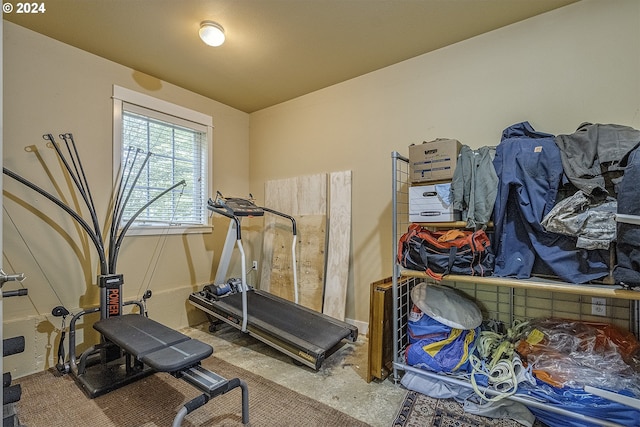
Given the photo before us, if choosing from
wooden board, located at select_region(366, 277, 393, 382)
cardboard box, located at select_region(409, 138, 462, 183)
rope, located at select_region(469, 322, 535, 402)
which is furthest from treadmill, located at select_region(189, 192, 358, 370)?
cardboard box, located at select_region(409, 138, 462, 183)

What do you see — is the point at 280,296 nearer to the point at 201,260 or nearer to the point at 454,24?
the point at 201,260

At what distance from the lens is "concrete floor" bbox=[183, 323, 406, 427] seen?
201 cm

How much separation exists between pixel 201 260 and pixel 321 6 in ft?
9.42

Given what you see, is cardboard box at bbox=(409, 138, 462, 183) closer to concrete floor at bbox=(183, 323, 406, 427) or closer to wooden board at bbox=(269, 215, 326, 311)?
wooden board at bbox=(269, 215, 326, 311)

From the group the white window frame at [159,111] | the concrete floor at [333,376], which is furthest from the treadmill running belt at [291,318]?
the white window frame at [159,111]

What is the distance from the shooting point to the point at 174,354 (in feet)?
6.01

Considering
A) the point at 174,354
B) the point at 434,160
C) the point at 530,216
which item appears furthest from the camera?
the point at 434,160

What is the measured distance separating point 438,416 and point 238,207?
237 centimetres

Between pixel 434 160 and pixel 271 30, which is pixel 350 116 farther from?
pixel 434 160

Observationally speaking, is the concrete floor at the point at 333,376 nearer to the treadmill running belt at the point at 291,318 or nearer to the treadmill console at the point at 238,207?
the treadmill running belt at the point at 291,318

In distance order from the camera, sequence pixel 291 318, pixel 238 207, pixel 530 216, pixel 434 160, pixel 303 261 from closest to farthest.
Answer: pixel 530 216 < pixel 434 160 < pixel 291 318 < pixel 238 207 < pixel 303 261

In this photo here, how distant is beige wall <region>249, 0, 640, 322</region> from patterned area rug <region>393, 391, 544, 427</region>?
1.22m

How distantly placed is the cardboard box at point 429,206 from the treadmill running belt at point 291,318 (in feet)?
3.91

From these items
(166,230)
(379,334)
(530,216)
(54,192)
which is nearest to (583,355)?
(530,216)
